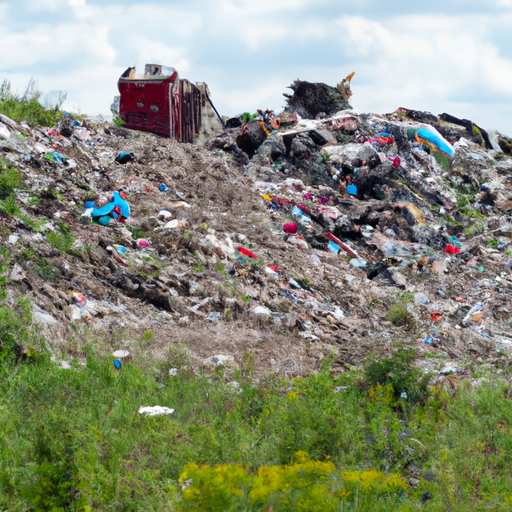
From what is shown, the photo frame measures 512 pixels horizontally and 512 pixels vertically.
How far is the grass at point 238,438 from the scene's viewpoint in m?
2.43

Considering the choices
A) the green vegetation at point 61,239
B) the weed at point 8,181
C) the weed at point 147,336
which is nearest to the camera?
the weed at point 147,336

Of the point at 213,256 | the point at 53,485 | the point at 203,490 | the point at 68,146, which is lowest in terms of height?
the point at 53,485

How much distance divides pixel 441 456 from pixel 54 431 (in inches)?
76.9

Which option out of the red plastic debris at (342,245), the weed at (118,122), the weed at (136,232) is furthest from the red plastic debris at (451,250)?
the weed at (118,122)

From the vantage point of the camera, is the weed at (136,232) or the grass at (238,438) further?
the weed at (136,232)

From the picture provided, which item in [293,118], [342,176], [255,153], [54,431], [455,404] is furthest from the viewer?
[293,118]

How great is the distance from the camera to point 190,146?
12.9m

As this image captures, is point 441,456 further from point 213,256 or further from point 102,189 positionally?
point 102,189

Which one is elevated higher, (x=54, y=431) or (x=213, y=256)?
(x=213, y=256)

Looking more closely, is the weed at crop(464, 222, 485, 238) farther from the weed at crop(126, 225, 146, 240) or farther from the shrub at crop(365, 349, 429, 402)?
the shrub at crop(365, 349, 429, 402)

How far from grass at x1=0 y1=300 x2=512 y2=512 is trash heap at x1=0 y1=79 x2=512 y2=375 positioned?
550 millimetres

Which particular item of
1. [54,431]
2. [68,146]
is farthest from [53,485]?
[68,146]

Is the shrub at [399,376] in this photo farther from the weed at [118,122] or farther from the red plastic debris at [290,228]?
the weed at [118,122]

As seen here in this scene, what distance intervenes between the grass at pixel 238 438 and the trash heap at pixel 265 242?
1.80ft
